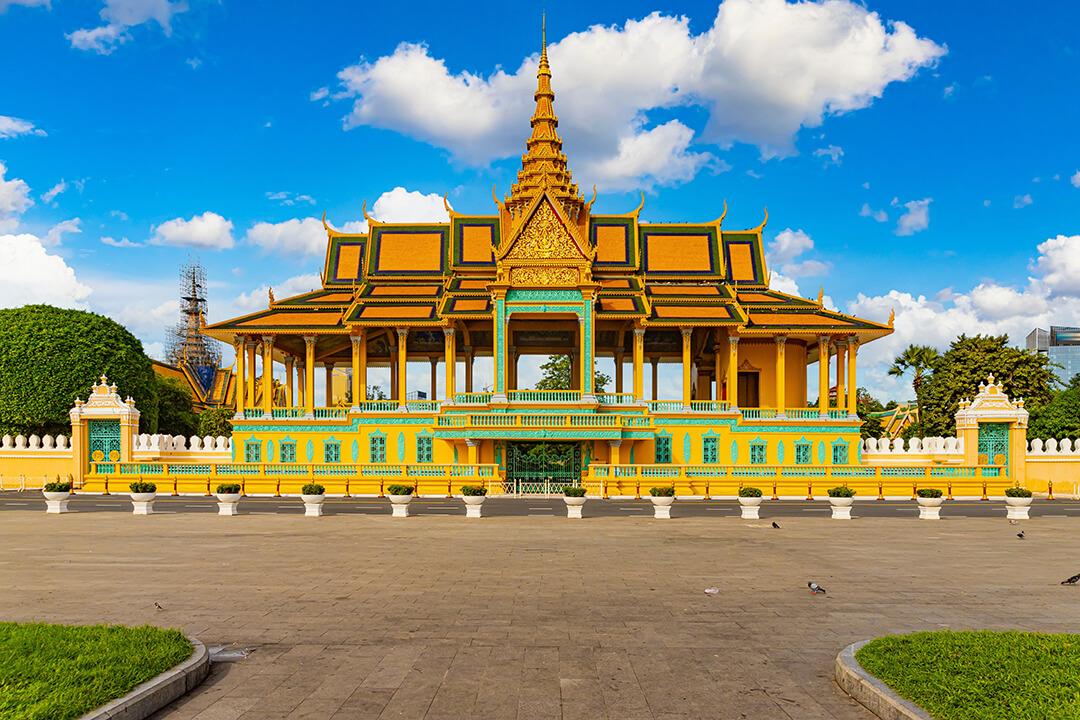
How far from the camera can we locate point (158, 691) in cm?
699

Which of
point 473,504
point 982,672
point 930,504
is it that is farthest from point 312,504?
point 982,672

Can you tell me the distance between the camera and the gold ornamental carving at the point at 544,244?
40.9 meters

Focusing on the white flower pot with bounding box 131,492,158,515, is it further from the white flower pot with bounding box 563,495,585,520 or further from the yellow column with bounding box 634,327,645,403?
the yellow column with bounding box 634,327,645,403

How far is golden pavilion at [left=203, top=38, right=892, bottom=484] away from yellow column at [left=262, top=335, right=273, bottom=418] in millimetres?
110

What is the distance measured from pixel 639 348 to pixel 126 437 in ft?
91.3

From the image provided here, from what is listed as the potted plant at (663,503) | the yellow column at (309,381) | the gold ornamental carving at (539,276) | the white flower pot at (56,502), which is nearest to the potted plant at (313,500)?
the white flower pot at (56,502)

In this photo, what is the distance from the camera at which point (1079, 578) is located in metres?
13.2

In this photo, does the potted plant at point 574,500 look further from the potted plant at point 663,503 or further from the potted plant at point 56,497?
the potted plant at point 56,497

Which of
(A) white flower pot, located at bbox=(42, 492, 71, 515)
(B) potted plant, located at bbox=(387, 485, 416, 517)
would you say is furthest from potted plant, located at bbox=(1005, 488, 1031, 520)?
(A) white flower pot, located at bbox=(42, 492, 71, 515)

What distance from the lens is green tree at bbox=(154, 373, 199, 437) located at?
203 feet

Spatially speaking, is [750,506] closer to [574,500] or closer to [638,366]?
[574,500]

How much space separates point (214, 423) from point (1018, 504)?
6959 centimetres

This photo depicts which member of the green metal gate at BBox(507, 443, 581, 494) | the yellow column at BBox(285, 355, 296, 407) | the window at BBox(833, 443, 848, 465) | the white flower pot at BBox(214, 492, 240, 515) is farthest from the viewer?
the yellow column at BBox(285, 355, 296, 407)

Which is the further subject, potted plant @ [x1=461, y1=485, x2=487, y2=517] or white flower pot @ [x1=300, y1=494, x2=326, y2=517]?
white flower pot @ [x1=300, y1=494, x2=326, y2=517]
